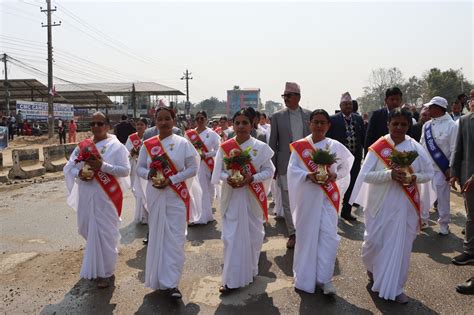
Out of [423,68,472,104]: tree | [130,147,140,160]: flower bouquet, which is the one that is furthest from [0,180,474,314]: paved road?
[423,68,472,104]: tree

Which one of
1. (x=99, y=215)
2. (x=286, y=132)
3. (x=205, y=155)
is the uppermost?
(x=286, y=132)

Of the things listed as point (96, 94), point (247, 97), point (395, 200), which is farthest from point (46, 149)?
point (247, 97)

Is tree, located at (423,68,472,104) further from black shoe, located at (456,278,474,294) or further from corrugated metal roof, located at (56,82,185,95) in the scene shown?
black shoe, located at (456,278,474,294)

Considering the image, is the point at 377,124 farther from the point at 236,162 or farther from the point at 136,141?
the point at 136,141

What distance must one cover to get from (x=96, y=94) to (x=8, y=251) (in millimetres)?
33482

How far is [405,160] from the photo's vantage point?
3.91 m

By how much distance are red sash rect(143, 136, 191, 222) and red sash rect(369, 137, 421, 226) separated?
207 centimetres

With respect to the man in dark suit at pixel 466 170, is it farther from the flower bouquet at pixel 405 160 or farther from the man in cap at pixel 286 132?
the man in cap at pixel 286 132

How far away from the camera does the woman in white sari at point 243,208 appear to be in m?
4.24

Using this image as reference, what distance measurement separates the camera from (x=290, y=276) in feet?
15.4

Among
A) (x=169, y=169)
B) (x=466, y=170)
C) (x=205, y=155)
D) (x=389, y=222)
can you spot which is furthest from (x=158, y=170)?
(x=466, y=170)

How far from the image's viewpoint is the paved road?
3938 mm

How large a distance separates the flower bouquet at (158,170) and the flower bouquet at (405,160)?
235 centimetres

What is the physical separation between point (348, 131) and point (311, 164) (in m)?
2.99
